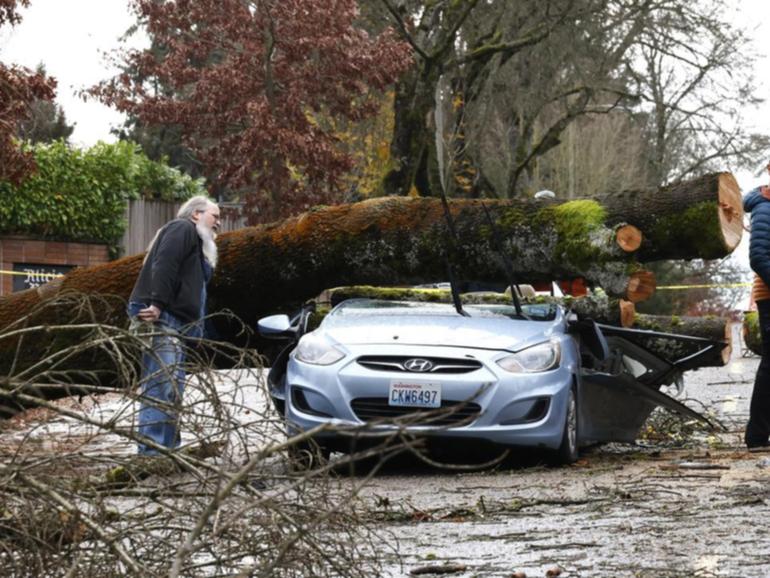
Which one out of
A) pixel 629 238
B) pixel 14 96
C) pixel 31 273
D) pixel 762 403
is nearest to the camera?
pixel 762 403

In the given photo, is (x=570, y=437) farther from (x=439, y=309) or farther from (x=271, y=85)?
(x=271, y=85)

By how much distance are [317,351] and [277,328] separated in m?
0.68

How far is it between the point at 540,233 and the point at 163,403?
6.95 metres

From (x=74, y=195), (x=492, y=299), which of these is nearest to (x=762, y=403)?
(x=492, y=299)

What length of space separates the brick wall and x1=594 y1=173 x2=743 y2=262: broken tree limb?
755 inches

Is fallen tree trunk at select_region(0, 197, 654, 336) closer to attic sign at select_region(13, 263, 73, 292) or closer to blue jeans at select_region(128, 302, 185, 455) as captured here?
blue jeans at select_region(128, 302, 185, 455)

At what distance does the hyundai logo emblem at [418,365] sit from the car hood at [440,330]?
0.51 ft

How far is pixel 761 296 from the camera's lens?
11648 millimetres

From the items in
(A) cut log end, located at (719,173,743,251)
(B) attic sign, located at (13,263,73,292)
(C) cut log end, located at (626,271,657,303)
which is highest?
(A) cut log end, located at (719,173,743,251)

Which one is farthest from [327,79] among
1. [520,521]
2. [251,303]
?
[520,521]

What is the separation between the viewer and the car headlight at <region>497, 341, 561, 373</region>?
10.7m

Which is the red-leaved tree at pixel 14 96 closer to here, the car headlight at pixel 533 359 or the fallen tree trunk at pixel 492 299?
the fallen tree trunk at pixel 492 299

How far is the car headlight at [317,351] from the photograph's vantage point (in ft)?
35.6

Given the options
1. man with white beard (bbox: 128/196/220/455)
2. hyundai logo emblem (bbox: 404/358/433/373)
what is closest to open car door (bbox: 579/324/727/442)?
hyundai logo emblem (bbox: 404/358/433/373)
